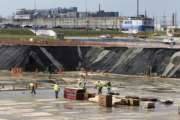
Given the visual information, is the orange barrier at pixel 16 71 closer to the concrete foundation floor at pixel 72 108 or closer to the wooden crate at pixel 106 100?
the concrete foundation floor at pixel 72 108

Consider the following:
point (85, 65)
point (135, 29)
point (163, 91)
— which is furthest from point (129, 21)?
point (163, 91)

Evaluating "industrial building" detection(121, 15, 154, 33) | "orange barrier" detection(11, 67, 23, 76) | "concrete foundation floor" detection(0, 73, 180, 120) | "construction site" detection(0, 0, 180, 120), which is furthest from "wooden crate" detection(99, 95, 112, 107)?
"industrial building" detection(121, 15, 154, 33)

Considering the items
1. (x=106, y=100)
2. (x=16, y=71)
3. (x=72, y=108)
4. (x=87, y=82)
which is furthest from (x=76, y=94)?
(x=16, y=71)

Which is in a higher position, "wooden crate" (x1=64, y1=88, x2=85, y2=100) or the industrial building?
"wooden crate" (x1=64, y1=88, x2=85, y2=100)

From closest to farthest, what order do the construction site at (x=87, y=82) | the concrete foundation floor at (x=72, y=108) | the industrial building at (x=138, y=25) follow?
the concrete foundation floor at (x=72, y=108)
the construction site at (x=87, y=82)
the industrial building at (x=138, y=25)

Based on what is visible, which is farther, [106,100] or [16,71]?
[16,71]

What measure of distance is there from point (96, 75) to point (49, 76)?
21.7 feet

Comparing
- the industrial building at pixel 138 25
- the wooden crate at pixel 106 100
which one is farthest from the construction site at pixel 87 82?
the industrial building at pixel 138 25

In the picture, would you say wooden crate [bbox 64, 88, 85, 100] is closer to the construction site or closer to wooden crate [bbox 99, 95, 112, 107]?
the construction site

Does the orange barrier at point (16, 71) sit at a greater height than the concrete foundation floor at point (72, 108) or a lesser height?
lesser

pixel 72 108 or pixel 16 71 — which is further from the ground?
pixel 72 108

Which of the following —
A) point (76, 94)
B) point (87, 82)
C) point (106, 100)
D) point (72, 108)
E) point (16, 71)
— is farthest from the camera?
point (16, 71)

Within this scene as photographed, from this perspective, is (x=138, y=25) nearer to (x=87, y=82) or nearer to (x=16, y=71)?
(x=16, y=71)

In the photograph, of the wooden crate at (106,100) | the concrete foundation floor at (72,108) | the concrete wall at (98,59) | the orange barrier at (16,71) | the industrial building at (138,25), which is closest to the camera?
the concrete foundation floor at (72,108)
